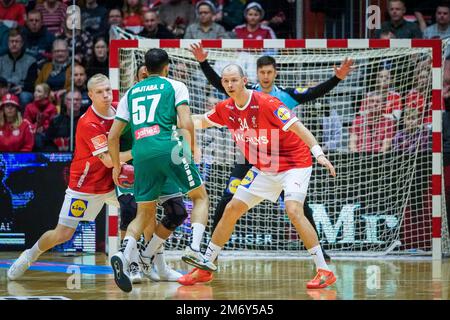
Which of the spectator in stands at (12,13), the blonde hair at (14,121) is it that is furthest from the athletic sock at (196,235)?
the spectator in stands at (12,13)

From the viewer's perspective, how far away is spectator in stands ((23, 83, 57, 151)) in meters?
13.4

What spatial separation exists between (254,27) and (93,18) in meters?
2.95

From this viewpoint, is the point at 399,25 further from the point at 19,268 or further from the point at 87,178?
the point at 19,268

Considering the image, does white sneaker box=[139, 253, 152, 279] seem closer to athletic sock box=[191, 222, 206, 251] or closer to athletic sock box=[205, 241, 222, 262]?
athletic sock box=[205, 241, 222, 262]

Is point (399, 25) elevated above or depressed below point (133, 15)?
below

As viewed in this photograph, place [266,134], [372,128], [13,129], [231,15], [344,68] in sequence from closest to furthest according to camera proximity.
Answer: [266,134]
[344,68]
[372,128]
[13,129]
[231,15]

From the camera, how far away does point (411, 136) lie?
11.6 meters

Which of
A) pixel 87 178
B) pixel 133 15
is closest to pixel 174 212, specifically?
pixel 87 178

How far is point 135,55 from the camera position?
38.5 ft

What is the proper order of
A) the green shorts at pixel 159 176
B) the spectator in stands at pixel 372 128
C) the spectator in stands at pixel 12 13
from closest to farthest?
the green shorts at pixel 159 176 → the spectator in stands at pixel 372 128 → the spectator in stands at pixel 12 13

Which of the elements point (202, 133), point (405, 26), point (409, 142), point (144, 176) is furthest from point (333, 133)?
point (144, 176)

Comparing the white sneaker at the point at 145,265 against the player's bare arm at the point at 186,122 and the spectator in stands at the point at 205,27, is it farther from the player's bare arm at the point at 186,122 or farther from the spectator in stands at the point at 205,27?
the spectator in stands at the point at 205,27

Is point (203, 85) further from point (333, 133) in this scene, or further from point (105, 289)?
point (105, 289)

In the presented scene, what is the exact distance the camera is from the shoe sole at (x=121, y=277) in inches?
279
